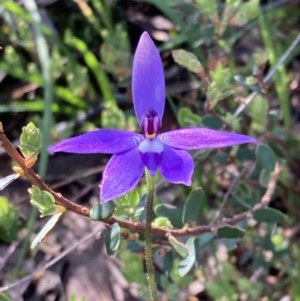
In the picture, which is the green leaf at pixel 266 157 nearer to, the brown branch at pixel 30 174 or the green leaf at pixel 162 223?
the green leaf at pixel 162 223

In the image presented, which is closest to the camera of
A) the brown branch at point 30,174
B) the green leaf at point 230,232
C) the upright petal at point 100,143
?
the upright petal at point 100,143

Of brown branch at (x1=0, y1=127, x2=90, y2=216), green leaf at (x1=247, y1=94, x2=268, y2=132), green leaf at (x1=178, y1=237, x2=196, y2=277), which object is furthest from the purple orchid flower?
green leaf at (x1=247, y1=94, x2=268, y2=132)

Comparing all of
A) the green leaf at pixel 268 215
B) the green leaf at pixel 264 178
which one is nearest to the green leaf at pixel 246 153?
the green leaf at pixel 264 178

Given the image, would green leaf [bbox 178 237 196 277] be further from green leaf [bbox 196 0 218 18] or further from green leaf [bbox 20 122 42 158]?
green leaf [bbox 196 0 218 18]

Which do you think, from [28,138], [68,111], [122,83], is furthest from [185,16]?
[28,138]

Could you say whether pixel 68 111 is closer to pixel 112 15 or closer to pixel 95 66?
pixel 95 66
